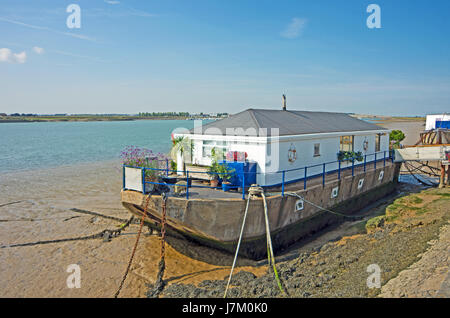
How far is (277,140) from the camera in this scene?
12000mm

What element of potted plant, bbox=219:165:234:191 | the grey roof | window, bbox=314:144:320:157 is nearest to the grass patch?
window, bbox=314:144:320:157

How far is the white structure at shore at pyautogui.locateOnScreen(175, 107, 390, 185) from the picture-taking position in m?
12.0

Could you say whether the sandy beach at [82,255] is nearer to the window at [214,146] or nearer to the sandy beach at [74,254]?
the sandy beach at [74,254]

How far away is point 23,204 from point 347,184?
56.0ft

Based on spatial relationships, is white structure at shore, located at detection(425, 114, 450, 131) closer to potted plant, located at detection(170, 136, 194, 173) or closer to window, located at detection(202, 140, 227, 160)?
window, located at detection(202, 140, 227, 160)

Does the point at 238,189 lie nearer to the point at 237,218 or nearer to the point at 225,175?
the point at 225,175

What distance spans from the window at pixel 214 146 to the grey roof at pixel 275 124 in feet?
1.22

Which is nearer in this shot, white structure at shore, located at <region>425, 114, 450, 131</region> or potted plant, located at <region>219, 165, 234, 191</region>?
potted plant, located at <region>219, 165, 234, 191</region>

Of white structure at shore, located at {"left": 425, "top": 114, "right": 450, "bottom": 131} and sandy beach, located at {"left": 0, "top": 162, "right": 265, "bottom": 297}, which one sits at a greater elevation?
white structure at shore, located at {"left": 425, "top": 114, "right": 450, "bottom": 131}

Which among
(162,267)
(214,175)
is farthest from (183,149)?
(162,267)

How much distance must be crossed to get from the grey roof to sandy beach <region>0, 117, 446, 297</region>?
4.47 metres

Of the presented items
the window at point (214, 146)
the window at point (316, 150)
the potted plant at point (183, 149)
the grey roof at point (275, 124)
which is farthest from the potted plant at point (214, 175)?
the window at point (316, 150)

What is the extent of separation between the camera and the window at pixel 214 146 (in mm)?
12875

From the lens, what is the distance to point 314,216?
1340 cm
